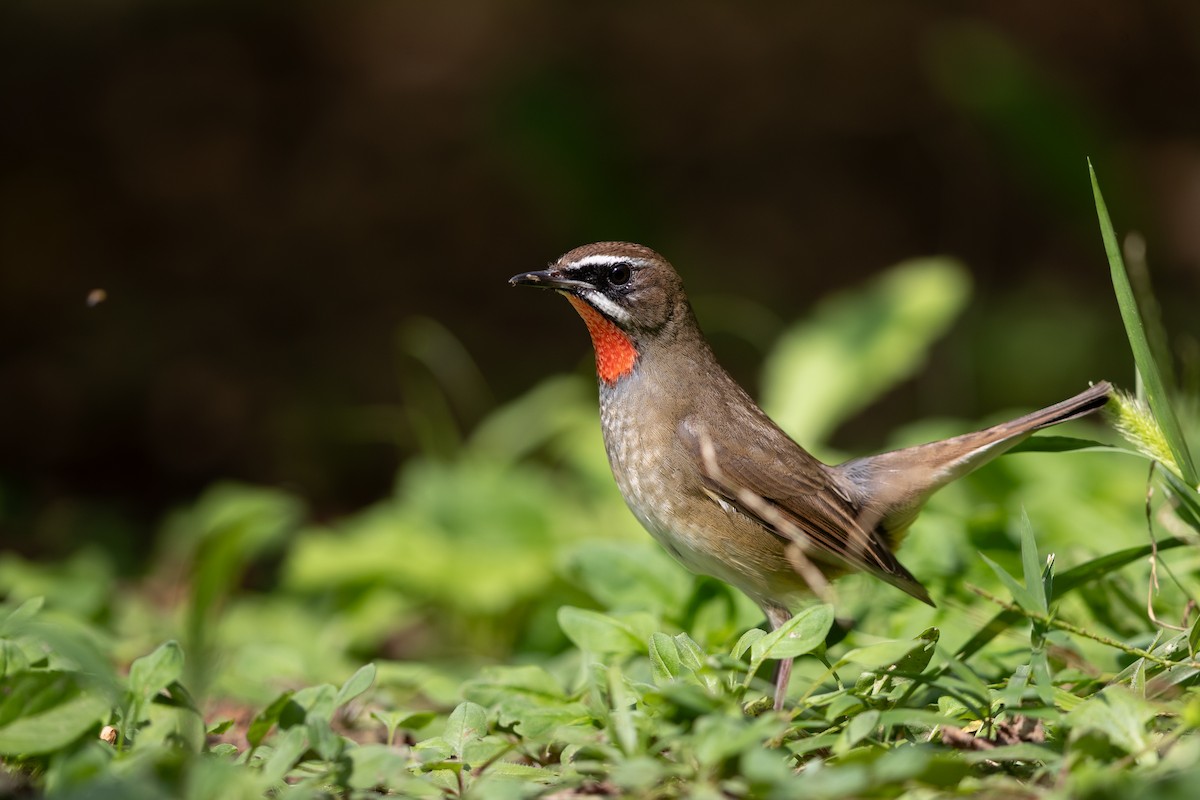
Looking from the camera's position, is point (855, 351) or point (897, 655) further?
point (855, 351)

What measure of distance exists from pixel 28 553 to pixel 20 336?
3223mm

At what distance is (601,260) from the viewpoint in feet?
14.1

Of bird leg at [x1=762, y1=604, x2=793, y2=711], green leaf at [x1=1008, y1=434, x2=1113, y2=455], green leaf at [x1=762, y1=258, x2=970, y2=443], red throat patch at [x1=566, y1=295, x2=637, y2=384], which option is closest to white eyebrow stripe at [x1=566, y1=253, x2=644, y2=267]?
red throat patch at [x1=566, y1=295, x2=637, y2=384]

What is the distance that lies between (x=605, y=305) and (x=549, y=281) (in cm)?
22

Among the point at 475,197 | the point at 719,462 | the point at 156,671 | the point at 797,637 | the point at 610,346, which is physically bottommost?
the point at 797,637

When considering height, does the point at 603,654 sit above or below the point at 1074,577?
above

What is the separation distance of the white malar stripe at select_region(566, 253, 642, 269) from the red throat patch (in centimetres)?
13

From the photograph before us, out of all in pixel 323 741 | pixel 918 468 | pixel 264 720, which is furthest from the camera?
pixel 918 468

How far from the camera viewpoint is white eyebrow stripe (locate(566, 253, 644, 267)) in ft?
14.1

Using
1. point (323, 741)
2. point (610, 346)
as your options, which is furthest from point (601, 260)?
point (323, 741)

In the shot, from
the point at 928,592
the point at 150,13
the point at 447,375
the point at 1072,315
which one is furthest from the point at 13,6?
the point at 928,592

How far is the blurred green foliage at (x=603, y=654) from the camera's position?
2604 millimetres

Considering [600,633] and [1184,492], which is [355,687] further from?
[1184,492]

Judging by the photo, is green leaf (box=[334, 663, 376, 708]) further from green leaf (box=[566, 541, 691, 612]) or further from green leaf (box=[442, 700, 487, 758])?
green leaf (box=[566, 541, 691, 612])
